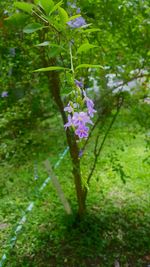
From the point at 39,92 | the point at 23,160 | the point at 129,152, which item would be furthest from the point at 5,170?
the point at 129,152

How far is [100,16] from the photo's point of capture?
2125 mm

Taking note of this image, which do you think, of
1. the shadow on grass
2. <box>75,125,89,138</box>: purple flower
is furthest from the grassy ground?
<box>75,125,89,138</box>: purple flower

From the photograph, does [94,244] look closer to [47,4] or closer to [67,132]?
[67,132]

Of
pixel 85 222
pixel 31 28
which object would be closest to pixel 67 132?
pixel 85 222

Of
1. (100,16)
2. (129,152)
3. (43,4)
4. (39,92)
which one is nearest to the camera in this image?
(43,4)

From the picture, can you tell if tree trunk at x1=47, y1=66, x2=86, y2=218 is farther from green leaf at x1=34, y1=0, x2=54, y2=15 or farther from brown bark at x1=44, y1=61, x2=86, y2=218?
green leaf at x1=34, y1=0, x2=54, y2=15

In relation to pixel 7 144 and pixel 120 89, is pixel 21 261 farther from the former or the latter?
pixel 120 89

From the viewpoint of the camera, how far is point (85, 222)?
2.67 metres

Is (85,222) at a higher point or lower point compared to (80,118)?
lower

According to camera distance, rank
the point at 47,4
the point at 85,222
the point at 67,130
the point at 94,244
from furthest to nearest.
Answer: the point at 85,222 → the point at 94,244 → the point at 67,130 → the point at 47,4

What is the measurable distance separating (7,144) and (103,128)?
0.73 m

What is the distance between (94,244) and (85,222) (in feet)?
0.69

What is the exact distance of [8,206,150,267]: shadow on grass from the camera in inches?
93.6

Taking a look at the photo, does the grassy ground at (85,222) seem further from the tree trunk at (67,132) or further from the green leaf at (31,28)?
the green leaf at (31,28)
